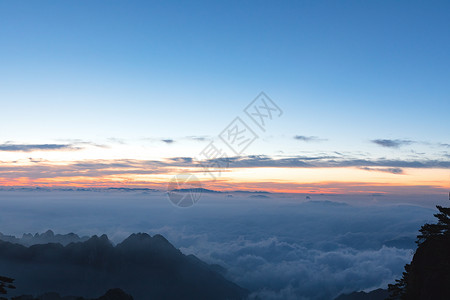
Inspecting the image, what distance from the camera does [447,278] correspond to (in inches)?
1130

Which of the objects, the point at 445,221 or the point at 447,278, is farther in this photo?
the point at 445,221

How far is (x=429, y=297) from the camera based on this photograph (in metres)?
31.0

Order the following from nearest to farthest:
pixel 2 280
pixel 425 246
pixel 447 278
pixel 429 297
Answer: pixel 2 280 < pixel 447 278 < pixel 429 297 < pixel 425 246

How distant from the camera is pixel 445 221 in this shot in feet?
104

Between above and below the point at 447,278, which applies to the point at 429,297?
below

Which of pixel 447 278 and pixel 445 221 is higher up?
pixel 445 221

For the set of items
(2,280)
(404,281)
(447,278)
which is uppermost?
(2,280)

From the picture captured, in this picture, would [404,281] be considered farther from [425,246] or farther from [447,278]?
[447,278]

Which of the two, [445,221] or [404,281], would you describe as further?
[404,281]

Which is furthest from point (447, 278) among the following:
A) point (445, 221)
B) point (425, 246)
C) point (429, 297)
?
point (425, 246)

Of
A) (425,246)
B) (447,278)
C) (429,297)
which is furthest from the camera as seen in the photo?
(425,246)

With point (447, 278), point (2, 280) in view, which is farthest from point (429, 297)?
point (2, 280)

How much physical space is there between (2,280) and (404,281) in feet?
143

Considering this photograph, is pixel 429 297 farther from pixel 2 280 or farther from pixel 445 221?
pixel 2 280
